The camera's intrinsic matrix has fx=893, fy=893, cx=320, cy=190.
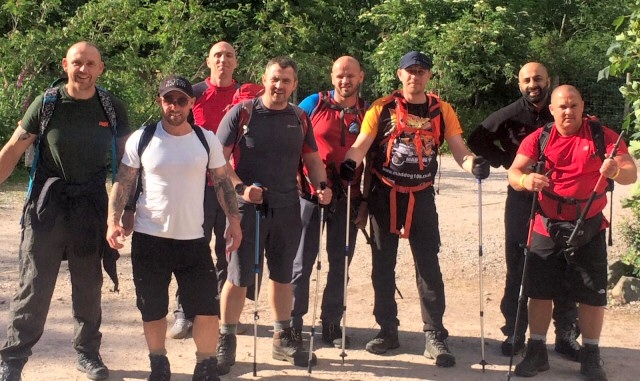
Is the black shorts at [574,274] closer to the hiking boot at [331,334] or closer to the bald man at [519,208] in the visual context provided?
the bald man at [519,208]

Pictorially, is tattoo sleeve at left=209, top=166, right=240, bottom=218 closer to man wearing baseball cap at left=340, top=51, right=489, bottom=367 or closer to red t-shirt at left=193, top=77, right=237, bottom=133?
man wearing baseball cap at left=340, top=51, right=489, bottom=367

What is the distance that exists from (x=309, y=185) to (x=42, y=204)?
181cm

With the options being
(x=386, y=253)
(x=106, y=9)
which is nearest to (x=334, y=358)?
(x=386, y=253)

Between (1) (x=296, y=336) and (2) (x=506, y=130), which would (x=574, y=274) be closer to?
(2) (x=506, y=130)

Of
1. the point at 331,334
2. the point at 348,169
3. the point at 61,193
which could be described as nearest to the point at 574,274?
the point at 348,169

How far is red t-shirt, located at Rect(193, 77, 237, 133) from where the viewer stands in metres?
6.51

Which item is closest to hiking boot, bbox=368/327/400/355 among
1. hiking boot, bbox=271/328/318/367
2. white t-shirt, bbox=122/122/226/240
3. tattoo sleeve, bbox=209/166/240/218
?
hiking boot, bbox=271/328/318/367

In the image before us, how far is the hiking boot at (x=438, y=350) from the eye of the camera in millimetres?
5809

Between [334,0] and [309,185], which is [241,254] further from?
[334,0]

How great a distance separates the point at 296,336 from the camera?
19.4 ft

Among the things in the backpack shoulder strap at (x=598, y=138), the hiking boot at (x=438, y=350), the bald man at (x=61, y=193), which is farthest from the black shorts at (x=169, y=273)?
the backpack shoulder strap at (x=598, y=138)

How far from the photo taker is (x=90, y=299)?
17.6 ft

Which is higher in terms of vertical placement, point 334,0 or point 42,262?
point 334,0

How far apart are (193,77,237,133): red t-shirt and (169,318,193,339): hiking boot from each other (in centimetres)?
139
